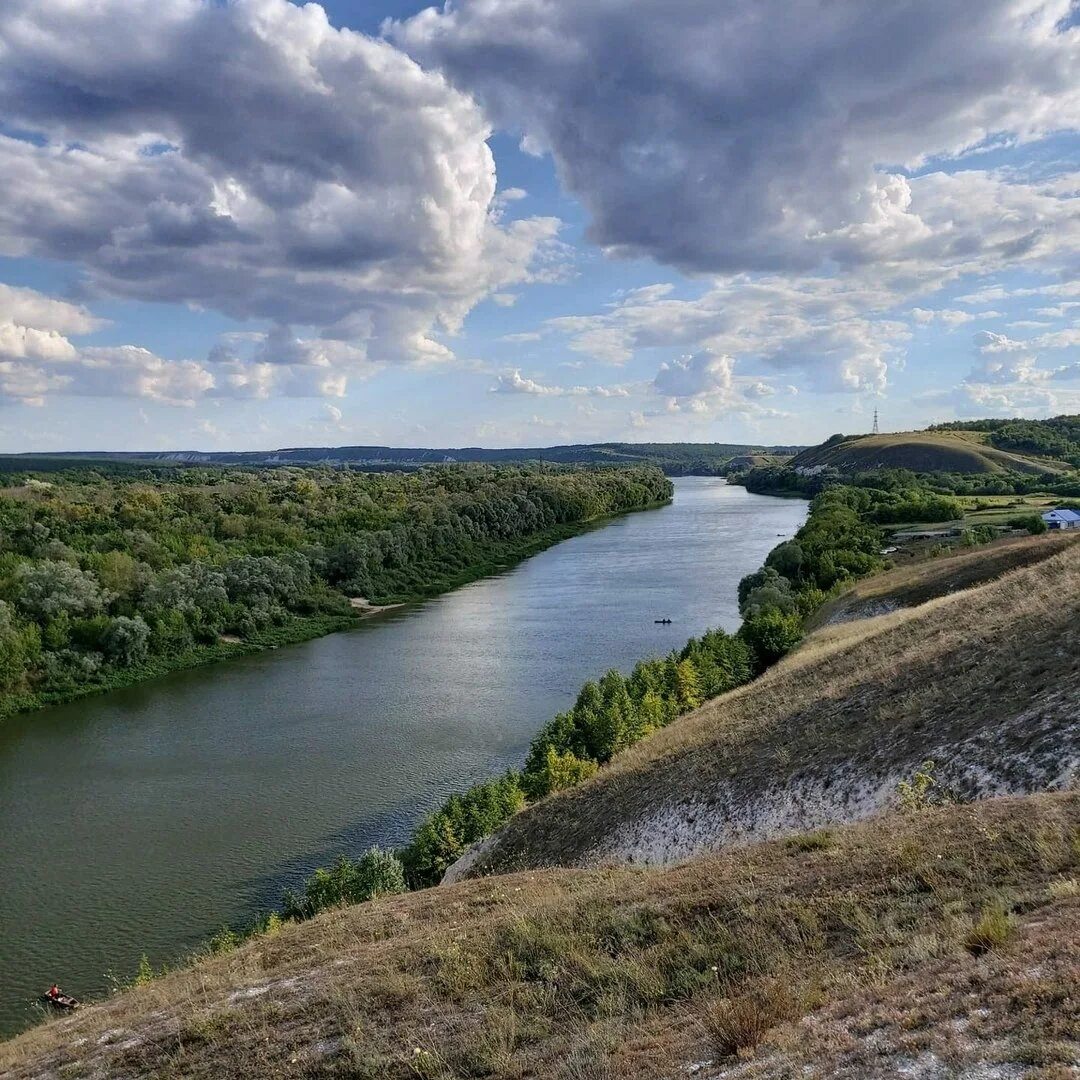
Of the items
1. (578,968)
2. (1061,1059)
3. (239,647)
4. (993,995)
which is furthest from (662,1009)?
(239,647)

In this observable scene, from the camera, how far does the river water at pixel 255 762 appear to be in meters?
19.8

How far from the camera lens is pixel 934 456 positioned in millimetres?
135375

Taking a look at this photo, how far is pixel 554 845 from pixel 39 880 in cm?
1499

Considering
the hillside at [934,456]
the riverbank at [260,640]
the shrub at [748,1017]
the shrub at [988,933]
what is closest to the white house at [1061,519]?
the riverbank at [260,640]

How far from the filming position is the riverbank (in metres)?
38.4

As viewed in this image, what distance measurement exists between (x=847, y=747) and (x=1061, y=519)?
163 ft

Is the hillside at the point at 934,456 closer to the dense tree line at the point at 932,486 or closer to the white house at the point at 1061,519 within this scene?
the dense tree line at the point at 932,486

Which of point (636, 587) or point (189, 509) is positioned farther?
point (189, 509)

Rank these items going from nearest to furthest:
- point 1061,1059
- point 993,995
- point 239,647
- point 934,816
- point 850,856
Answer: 1. point 1061,1059
2. point 993,995
3. point 850,856
4. point 934,816
5. point 239,647

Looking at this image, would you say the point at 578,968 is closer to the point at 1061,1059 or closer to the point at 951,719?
the point at 1061,1059

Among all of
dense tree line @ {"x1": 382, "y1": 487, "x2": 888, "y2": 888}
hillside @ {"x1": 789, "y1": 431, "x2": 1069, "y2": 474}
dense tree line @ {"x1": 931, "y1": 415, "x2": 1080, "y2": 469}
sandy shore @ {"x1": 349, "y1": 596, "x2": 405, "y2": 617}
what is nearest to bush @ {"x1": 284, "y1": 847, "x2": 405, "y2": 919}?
dense tree line @ {"x1": 382, "y1": 487, "x2": 888, "y2": 888}

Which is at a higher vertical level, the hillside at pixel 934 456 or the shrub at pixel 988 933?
the hillside at pixel 934 456

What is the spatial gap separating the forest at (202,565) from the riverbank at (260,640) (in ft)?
0.39

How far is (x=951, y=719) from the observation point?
1362 cm
